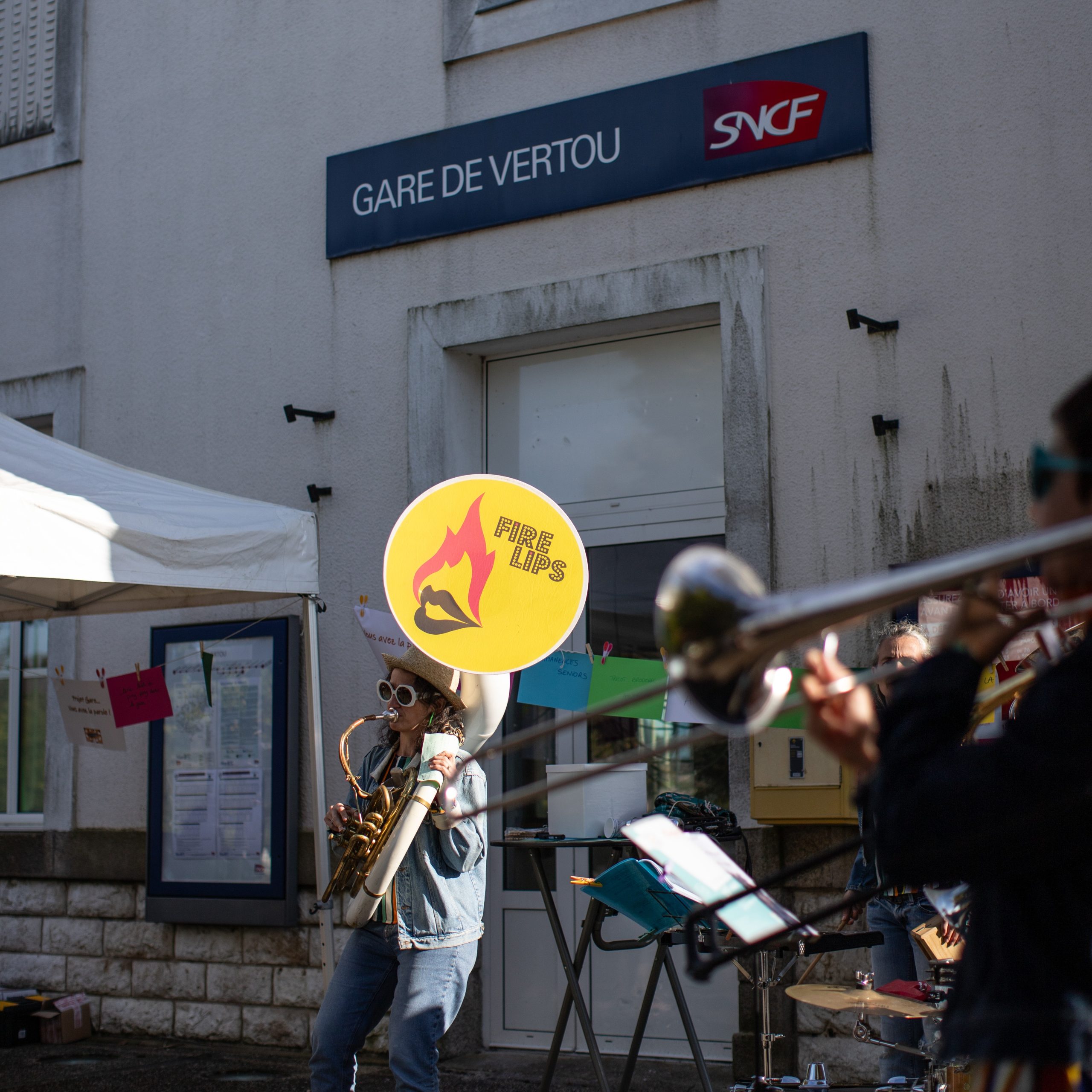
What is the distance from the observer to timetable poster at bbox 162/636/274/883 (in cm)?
659

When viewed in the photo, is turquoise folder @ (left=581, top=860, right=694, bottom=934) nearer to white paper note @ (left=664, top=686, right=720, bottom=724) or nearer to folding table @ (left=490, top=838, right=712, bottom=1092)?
folding table @ (left=490, top=838, right=712, bottom=1092)

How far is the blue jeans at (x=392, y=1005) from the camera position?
3748mm

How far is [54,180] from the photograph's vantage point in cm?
787

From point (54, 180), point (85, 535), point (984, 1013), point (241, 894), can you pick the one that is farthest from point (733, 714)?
point (54, 180)

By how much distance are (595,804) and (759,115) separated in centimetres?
311

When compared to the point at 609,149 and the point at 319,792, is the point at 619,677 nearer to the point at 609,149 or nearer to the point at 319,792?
the point at 319,792

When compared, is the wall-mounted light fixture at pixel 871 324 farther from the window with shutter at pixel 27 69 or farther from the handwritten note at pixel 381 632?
the window with shutter at pixel 27 69

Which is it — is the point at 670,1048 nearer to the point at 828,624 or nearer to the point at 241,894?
the point at 241,894

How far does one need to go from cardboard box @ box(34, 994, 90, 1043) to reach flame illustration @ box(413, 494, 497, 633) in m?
4.20

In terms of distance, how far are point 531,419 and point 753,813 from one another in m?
2.32

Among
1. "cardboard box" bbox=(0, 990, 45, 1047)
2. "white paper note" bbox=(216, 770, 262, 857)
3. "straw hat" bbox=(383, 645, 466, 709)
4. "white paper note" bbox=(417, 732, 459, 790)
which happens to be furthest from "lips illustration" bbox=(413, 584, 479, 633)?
"cardboard box" bbox=(0, 990, 45, 1047)

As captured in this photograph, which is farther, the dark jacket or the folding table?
the folding table

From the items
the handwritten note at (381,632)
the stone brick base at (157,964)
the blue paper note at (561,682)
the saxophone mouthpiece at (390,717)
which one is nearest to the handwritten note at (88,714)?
the stone brick base at (157,964)

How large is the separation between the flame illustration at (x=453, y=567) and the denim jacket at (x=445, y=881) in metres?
0.47
